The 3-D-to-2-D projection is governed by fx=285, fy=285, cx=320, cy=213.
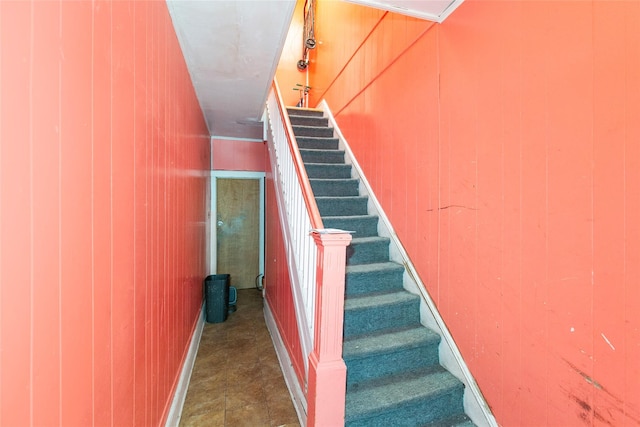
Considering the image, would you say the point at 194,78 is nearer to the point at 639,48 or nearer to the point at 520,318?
the point at 639,48

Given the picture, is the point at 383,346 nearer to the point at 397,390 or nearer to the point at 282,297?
the point at 397,390

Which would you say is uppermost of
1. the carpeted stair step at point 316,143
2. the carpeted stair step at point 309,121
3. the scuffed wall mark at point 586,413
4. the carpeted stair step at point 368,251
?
the carpeted stair step at point 309,121

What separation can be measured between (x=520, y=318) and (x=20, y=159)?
193 centimetres

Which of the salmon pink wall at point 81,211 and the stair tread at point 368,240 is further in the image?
the stair tread at point 368,240

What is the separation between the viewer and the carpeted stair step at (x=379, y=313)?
206cm

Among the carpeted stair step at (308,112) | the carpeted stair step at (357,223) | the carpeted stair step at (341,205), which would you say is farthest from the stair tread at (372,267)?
the carpeted stair step at (308,112)

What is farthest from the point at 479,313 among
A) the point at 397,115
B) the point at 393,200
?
the point at 397,115

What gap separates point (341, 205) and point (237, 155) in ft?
7.84

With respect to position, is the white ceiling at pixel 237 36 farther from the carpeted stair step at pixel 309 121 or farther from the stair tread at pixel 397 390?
the stair tread at pixel 397 390

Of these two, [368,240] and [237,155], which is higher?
[237,155]

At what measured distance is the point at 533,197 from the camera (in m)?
1.37

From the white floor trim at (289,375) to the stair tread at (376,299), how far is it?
0.67m

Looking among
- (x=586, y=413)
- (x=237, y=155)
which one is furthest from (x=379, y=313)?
(x=237, y=155)

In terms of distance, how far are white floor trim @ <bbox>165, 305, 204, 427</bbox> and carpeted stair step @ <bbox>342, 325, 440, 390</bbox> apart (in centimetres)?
113
